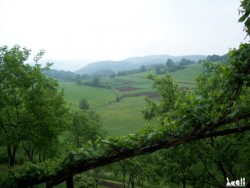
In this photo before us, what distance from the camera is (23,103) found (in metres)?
22.8

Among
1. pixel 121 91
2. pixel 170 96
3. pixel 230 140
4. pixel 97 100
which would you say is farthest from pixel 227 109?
pixel 121 91

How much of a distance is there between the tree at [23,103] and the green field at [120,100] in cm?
4343

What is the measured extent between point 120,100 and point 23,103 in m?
96.3

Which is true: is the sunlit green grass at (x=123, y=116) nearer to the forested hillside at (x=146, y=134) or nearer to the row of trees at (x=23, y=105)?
the forested hillside at (x=146, y=134)

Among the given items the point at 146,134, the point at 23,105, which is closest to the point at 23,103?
the point at 23,105

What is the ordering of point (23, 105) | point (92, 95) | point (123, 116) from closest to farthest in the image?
1. point (23, 105)
2. point (123, 116)
3. point (92, 95)

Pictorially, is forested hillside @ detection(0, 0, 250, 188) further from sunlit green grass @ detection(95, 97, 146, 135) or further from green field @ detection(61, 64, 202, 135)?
green field @ detection(61, 64, 202, 135)

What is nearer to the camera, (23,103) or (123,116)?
(23,103)

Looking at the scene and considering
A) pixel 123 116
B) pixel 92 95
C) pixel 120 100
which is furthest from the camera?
pixel 92 95

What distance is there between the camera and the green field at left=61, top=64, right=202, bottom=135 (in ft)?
272

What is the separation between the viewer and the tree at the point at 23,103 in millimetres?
21734

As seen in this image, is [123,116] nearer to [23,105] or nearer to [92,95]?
[92,95]

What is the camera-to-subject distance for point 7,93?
2211 cm

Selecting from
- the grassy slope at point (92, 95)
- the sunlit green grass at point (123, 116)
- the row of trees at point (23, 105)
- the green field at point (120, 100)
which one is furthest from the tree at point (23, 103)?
the grassy slope at point (92, 95)
